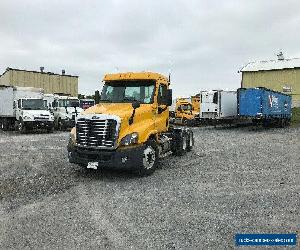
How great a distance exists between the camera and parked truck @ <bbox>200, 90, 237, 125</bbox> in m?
31.1

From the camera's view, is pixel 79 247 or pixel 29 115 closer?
pixel 79 247

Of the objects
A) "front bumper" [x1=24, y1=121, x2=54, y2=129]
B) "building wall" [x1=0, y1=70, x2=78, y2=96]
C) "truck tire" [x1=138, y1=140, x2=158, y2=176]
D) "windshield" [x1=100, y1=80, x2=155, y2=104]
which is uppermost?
"building wall" [x1=0, y1=70, x2=78, y2=96]

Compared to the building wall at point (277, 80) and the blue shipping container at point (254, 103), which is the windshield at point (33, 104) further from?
the building wall at point (277, 80)

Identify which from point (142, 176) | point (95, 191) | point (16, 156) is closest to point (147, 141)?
point (142, 176)

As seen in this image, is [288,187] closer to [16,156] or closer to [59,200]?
[59,200]

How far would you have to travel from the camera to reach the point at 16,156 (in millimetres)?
14445

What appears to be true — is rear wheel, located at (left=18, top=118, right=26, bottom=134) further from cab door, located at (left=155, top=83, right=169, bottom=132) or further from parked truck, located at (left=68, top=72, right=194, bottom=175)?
cab door, located at (left=155, top=83, right=169, bottom=132)

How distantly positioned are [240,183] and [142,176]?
2884mm

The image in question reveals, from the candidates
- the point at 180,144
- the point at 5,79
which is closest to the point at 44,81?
the point at 5,79

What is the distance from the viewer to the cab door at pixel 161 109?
11.8m

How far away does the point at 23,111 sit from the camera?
81.1ft

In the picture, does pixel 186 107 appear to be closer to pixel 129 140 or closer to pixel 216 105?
pixel 216 105

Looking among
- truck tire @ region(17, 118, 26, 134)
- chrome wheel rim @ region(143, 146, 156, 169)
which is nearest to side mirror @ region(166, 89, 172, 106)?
chrome wheel rim @ region(143, 146, 156, 169)

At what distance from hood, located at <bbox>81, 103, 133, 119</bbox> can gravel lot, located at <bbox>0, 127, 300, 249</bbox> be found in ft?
6.36
